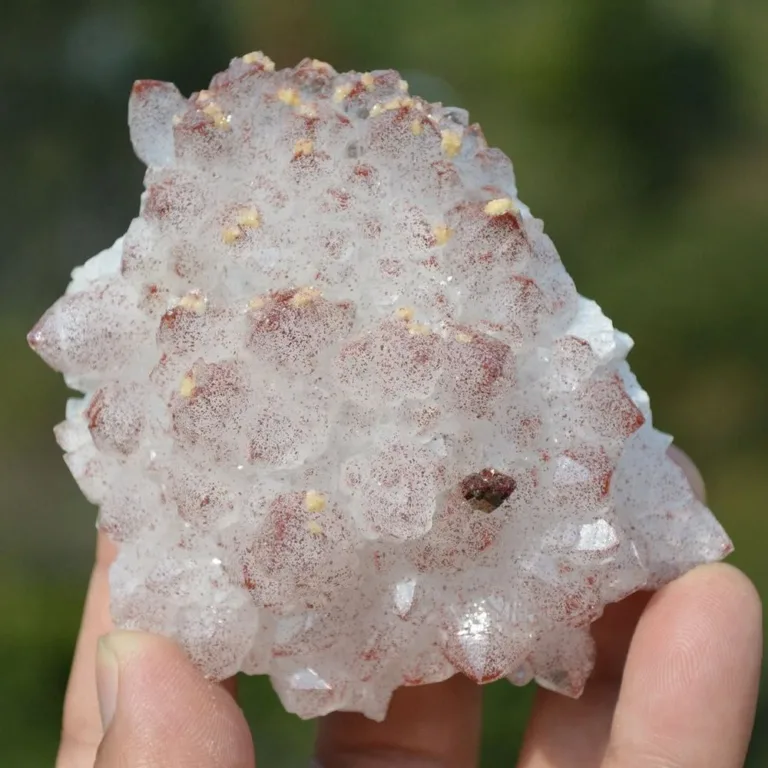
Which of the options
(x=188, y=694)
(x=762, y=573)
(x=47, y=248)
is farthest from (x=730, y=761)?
(x=47, y=248)

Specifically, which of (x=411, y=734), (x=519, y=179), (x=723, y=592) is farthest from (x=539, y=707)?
(x=519, y=179)

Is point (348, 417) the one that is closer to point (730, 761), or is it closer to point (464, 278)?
point (464, 278)

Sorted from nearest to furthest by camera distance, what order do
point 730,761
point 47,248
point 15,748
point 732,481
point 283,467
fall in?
1. point 283,467
2. point 730,761
3. point 15,748
4. point 732,481
5. point 47,248

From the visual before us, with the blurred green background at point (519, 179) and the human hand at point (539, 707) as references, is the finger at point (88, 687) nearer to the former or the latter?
the human hand at point (539, 707)

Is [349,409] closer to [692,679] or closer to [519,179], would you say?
[692,679]

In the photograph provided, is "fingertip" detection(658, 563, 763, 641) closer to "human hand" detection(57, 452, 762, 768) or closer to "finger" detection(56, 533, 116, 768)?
"human hand" detection(57, 452, 762, 768)
